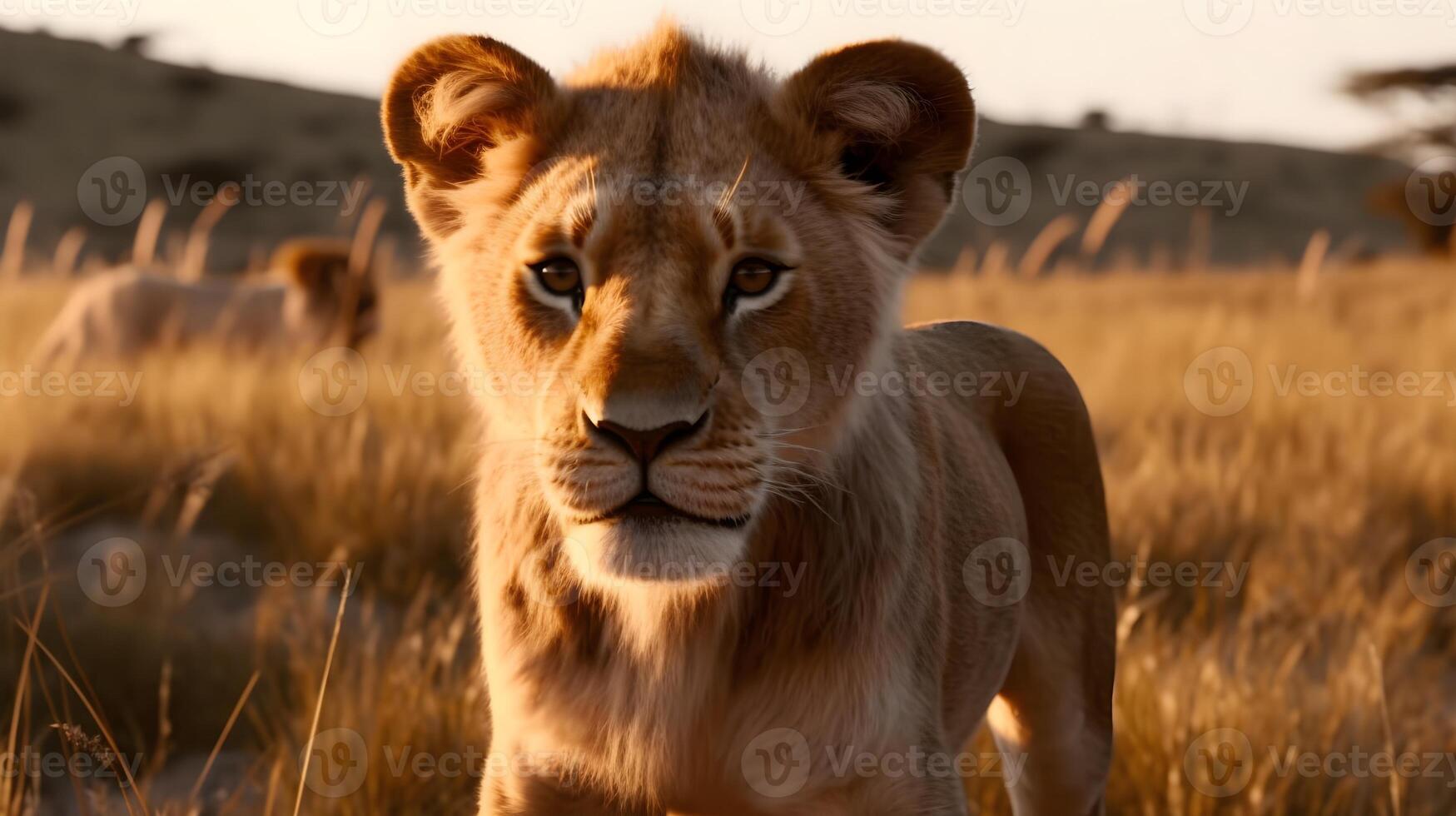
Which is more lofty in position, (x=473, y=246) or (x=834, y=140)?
(x=834, y=140)

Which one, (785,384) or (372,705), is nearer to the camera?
(785,384)

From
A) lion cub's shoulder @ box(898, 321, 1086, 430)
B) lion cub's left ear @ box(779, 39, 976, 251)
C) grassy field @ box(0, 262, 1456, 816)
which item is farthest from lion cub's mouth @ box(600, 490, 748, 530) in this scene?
lion cub's shoulder @ box(898, 321, 1086, 430)

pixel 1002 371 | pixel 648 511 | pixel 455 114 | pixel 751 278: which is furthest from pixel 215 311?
pixel 648 511

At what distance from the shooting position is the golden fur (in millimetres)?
2174

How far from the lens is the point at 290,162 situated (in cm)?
3931

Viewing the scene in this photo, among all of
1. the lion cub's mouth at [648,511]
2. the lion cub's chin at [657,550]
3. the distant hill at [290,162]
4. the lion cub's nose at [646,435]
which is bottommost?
the lion cub's chin at [657,550]

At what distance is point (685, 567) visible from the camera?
2.16 meters

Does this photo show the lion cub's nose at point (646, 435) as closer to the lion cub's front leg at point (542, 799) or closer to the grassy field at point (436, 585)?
the lion cub's front leg at point (542, 799)

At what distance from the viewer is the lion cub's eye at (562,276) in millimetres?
2346

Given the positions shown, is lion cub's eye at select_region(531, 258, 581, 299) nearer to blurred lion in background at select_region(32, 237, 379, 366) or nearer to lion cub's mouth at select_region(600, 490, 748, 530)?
lion cub's mouth at select_region(600, 490, 748, 530)

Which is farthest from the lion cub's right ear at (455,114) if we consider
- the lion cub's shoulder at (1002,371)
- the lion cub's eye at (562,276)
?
the lion cub's shoulder at (1002,371)

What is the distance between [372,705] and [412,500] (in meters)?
2.17

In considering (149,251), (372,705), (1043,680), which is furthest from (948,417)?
(149,251)

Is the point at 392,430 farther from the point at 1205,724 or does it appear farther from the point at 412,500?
the point at 1205,724
